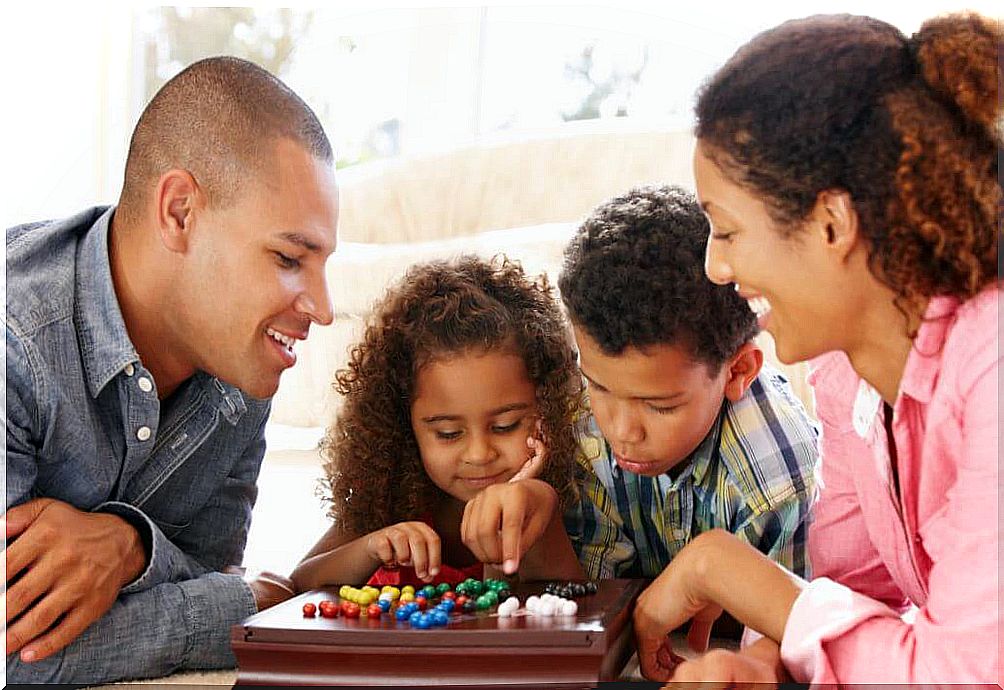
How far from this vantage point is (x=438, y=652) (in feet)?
2.48

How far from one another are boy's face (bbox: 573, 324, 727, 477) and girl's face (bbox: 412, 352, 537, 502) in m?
0.07

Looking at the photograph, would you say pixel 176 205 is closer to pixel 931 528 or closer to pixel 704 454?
pixel 704 454

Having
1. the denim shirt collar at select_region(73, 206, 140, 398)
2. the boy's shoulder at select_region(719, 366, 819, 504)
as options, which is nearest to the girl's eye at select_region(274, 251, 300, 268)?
the denim shirt collar at select_region(73, 206, 140, 398)

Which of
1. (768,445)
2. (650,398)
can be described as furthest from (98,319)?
(768,445)

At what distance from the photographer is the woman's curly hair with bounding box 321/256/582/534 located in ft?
3.13

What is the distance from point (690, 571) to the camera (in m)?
0.79

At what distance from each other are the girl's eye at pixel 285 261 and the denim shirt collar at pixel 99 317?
0.14 m

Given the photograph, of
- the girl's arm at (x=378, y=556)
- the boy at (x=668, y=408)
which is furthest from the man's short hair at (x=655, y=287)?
the girl's arm at (x=378, y=556)

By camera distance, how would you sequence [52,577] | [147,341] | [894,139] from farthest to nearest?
[147,341] < [52,577] < [894,139]

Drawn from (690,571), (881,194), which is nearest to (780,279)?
(881,194)

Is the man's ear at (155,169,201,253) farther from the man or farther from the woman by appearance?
the woman

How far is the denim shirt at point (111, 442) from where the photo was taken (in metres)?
0.88

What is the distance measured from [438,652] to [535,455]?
0.23 meters

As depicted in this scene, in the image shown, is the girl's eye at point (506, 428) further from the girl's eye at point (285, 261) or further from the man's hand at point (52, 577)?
the man's hand at point (52, 577)
